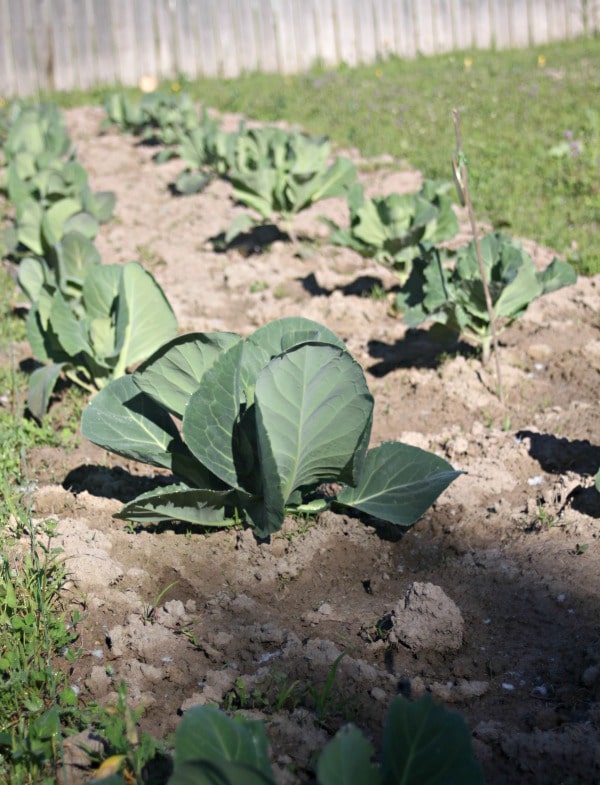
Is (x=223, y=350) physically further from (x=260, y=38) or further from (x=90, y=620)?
(x=260, y=38)

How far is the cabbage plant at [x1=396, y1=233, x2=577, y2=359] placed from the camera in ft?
12.8

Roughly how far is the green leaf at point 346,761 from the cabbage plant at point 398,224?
3611mm

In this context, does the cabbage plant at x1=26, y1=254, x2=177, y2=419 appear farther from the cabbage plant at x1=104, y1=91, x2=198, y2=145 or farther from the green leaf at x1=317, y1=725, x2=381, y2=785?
the cabbage plant at x1=104, y1=91, x2=198, y2=145

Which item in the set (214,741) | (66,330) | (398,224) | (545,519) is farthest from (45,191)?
(214,741)

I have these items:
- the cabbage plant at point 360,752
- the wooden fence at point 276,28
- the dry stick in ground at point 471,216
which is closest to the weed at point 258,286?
the dry stick in ground at point 471,216

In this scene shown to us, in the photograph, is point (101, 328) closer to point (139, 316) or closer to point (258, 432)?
point (139, 316)

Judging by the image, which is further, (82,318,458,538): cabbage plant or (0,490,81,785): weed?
(82,318,458,538): cabbage plant

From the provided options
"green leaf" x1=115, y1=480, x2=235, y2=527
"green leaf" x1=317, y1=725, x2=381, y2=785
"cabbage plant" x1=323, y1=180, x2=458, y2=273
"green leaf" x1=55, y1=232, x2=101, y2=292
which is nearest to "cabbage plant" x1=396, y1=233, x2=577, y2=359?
"cabbage plant" x1=323, y1=180, x2=458, y2=273

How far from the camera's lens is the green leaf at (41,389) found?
146 inches

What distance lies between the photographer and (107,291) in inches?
149

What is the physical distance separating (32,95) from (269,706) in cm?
1181

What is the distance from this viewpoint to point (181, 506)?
274 centimetres

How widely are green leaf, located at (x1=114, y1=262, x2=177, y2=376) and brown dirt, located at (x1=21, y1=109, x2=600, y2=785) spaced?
460 mm

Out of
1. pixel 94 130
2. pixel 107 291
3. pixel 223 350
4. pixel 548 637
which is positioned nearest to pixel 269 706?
pixel 548 637
